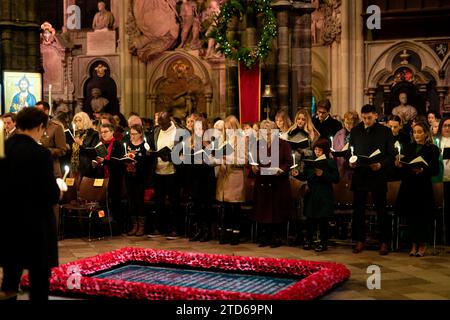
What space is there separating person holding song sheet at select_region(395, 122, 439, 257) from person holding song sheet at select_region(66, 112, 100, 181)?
184 inches

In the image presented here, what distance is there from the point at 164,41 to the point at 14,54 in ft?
22.3

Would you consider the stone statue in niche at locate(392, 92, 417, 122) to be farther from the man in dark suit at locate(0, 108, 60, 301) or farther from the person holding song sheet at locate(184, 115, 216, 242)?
the man in dark suit at locate(0, 108, 60, 301)

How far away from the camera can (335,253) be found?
31.6ft

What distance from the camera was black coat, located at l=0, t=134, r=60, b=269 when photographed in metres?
5.43

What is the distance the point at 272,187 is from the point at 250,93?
3651 mm

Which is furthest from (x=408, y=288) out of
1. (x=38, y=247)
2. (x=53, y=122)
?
(x=53, y=122)

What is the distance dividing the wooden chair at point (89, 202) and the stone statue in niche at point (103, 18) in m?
13.0

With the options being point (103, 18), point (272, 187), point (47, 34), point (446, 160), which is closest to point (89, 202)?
point (272, 187)

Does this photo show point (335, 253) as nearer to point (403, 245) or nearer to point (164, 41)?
point (403, 245)

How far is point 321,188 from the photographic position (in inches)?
383
